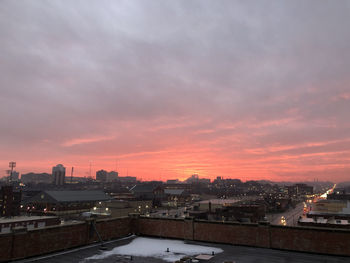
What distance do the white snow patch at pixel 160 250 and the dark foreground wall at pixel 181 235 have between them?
7.00ft

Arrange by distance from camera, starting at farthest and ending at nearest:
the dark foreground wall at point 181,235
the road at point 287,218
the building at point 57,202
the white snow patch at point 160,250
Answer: the building at point 57,202
the road at point 287,218
the white snow patch at point 160,250
the dark foreground wall at point 181,235

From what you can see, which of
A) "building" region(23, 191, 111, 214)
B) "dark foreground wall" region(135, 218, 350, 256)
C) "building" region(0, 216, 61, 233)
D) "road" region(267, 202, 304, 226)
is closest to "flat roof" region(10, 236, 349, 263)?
"dark foreground wall" region(135, 218, 350, 256)

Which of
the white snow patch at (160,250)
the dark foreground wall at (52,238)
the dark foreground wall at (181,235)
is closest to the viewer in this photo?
the dark foreground wall at (52,238)

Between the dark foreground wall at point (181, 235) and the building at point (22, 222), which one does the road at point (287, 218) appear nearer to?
the building at point (22, 222)

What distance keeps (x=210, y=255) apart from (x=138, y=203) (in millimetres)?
105552

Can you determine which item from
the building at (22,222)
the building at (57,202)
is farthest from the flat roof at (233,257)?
the building at (57,202)

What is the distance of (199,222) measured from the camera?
2966 cm

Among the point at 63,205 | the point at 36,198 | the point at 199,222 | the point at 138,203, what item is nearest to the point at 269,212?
the point at 138,203

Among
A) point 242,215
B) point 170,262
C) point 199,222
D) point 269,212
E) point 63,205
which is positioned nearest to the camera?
point 170,262

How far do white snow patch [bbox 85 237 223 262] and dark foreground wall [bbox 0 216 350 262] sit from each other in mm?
2132

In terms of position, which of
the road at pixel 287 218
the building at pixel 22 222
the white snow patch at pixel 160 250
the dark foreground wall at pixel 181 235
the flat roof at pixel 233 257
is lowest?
the road at pixel 287 218

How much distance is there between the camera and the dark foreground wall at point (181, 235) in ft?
72.7

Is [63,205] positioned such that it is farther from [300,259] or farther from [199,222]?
[300,259]

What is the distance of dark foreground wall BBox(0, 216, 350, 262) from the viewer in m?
22.2
